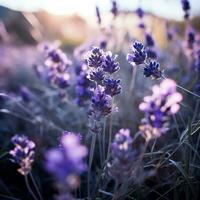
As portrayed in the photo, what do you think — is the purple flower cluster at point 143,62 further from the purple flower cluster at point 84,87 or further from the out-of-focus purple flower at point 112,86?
the purple flower cluster at point 84,87

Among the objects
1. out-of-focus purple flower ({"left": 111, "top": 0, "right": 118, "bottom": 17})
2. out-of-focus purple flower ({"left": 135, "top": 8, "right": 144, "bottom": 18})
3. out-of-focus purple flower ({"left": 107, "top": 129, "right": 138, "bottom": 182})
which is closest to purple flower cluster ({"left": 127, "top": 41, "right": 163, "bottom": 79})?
out-of-focus purple flower ({"left": 107, "top": 129, "right": 138, "bottom": 182})

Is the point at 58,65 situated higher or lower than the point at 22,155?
higher

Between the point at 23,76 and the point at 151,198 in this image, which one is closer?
Result: the point at 151,198

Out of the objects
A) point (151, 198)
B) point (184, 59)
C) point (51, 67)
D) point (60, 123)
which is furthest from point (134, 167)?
point (184, 59)

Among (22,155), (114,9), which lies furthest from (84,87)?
(22,155)

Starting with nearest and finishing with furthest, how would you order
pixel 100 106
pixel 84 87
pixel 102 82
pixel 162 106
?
1. pixel 162 106
2. pixel 100 106
3. pixel 102 82
4. pixel 84 87

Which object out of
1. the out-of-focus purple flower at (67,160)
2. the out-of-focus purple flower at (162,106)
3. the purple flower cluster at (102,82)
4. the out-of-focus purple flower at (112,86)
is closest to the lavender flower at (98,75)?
the purple flower cluster at (102,82)

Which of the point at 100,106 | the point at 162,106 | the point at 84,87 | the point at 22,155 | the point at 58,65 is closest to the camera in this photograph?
the point at 162,106

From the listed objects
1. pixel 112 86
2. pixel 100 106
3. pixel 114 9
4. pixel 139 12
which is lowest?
pixel 100 106

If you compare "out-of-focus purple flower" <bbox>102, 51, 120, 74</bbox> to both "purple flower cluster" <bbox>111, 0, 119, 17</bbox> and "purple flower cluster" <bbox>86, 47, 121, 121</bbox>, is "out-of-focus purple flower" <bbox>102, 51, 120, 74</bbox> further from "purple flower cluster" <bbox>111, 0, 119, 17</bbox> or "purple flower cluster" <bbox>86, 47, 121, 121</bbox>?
"purple flower cluster" <bbox>111, 0, 119, 17</bbox>

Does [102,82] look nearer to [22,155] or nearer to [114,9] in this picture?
[22,155]

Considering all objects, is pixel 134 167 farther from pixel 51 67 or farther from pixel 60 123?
pixel 60 123
